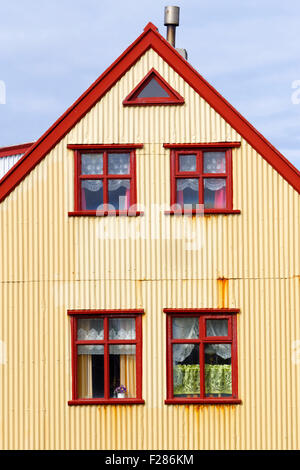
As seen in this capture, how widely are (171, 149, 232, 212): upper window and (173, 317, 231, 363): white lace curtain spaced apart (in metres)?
3.06

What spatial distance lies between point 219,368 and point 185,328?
1385 mm

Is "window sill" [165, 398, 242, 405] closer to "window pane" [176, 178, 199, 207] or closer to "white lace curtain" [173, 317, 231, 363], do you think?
"white lace curtain" [173, 317, 231, 363]

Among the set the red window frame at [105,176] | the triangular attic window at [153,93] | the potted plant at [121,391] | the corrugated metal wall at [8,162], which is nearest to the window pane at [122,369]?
the potted plant at [121,391]

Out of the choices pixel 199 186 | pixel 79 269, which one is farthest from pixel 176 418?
pixel 199 186

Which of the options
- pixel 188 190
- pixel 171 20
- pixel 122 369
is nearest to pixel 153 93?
pixel 188 190

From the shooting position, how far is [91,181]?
23156 millimetres

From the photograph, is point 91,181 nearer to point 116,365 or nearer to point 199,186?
point 199,186

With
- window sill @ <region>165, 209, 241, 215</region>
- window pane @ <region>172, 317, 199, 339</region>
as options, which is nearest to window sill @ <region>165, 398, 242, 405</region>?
window pane @ <region>172, 317, 199, 339</region>

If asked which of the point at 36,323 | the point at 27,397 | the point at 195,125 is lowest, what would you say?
the point at 27,397

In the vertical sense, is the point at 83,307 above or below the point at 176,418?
above

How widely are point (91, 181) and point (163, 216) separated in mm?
2171

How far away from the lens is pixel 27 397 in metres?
22.8

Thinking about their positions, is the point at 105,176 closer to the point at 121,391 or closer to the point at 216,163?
the point at 216,163

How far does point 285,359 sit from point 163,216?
496cm
